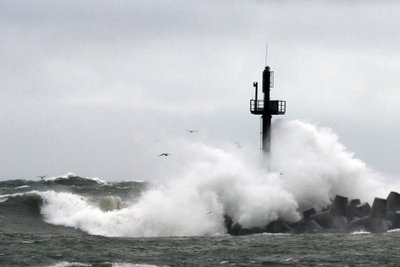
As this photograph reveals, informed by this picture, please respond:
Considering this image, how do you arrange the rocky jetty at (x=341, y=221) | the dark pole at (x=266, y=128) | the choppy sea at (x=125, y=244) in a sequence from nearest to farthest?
the choppy sea at (x=125, y=244) < the rocky jetty at (x=341, y=221) < the dark pole at (x=266, y=128)

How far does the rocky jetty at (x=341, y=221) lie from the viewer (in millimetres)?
27531

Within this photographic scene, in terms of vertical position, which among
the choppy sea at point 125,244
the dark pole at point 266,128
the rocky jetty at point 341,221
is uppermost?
the dark pole at point 266,128

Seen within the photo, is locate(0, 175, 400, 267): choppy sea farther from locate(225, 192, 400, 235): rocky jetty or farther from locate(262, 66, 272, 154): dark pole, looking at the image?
locate(262, 66, 272, 154): dark pole

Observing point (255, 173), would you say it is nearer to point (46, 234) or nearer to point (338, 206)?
point (338, 206)

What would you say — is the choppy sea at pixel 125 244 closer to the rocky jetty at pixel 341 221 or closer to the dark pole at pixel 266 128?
the rocky jetty at pixel 341 221

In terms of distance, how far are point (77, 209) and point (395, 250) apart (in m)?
14.0

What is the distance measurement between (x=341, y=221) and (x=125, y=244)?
28.6ft

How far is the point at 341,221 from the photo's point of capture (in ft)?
92.3

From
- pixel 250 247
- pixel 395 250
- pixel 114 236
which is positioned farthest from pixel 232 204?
pixel 395 250

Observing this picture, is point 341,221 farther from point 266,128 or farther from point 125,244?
point 125,244

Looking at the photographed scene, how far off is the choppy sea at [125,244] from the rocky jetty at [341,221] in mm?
886

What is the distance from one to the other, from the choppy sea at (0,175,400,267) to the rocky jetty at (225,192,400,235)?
0.89 metres

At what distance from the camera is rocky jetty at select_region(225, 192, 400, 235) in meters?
27.5

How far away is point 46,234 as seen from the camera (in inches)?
1022
